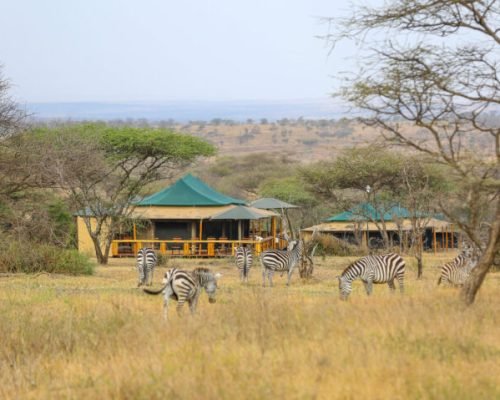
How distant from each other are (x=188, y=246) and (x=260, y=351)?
3143 cm

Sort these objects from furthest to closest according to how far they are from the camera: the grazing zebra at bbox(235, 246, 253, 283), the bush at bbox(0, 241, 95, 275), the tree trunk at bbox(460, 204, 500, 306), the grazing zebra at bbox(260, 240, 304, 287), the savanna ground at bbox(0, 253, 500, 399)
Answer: the bush at bbox(0, 241, 95, 275), the grazing zebra at bbox(235, 246, 253, 283), the grazing zebra at bbox(260, 240, 304, 287), the tree trunk at bbox(460, 204, 500, 306), the savanna ground at bbox(0, 253, 500, 399)

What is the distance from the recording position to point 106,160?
131ft

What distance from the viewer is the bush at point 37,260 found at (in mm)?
27703

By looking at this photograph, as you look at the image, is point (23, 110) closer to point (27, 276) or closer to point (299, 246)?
point (27, 276)

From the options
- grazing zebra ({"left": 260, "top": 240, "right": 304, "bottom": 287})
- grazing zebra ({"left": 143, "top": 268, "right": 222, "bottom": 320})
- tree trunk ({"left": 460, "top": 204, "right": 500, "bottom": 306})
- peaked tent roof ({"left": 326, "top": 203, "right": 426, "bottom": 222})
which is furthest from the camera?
peaked tent roof ({"left": 326, "top": 203, "right": 426, "bottom": 222})

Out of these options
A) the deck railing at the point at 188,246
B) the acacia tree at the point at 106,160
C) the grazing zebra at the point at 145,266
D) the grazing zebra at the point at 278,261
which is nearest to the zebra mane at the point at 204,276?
the grazing zebra at the point at 145,266

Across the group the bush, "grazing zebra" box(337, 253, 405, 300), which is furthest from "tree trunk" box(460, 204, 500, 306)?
the bush

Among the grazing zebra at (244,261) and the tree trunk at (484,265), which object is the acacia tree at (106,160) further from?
the tree trunk at (484,265)

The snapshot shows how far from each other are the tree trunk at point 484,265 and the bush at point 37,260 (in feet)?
54.9

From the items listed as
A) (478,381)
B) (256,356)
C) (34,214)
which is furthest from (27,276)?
(478,381)

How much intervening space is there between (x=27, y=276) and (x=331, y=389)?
19.3 metres

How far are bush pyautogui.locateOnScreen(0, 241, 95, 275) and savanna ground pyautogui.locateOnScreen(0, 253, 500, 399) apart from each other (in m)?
13.5

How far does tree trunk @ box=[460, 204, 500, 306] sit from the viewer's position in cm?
1298

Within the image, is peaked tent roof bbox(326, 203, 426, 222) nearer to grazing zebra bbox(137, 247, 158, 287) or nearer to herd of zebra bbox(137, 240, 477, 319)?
herd of zebra bbox(137, 240, 477, 319)
